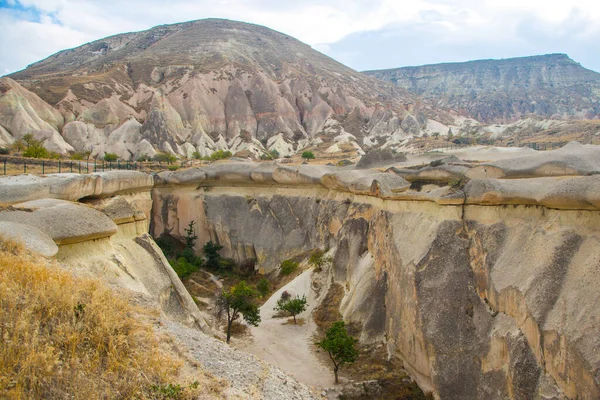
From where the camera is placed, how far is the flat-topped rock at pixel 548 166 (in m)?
15.5

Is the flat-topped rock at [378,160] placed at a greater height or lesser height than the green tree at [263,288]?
greater

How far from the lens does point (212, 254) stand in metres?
28.5

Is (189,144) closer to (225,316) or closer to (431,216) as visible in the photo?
(225,316)

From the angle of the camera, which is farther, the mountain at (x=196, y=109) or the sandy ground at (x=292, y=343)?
the mountain at (x=196, y=109)

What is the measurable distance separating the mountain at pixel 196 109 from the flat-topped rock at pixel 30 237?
137 feet

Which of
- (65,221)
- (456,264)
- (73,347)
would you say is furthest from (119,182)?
(73,347)

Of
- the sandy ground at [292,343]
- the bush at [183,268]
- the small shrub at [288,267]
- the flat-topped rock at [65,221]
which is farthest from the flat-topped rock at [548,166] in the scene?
the bush at [183,268]

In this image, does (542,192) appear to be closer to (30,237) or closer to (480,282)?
(480,282)

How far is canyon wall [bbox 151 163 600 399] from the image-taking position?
884 cm

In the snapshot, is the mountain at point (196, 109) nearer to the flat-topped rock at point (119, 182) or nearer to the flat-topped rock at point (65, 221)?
the flat-topped rock at point (119, 182)

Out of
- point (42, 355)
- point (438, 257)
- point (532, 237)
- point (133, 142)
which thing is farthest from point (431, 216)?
point (133, 142)

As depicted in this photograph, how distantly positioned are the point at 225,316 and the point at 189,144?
141 feet

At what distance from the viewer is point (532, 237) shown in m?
10.5

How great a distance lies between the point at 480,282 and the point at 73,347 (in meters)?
9.13
